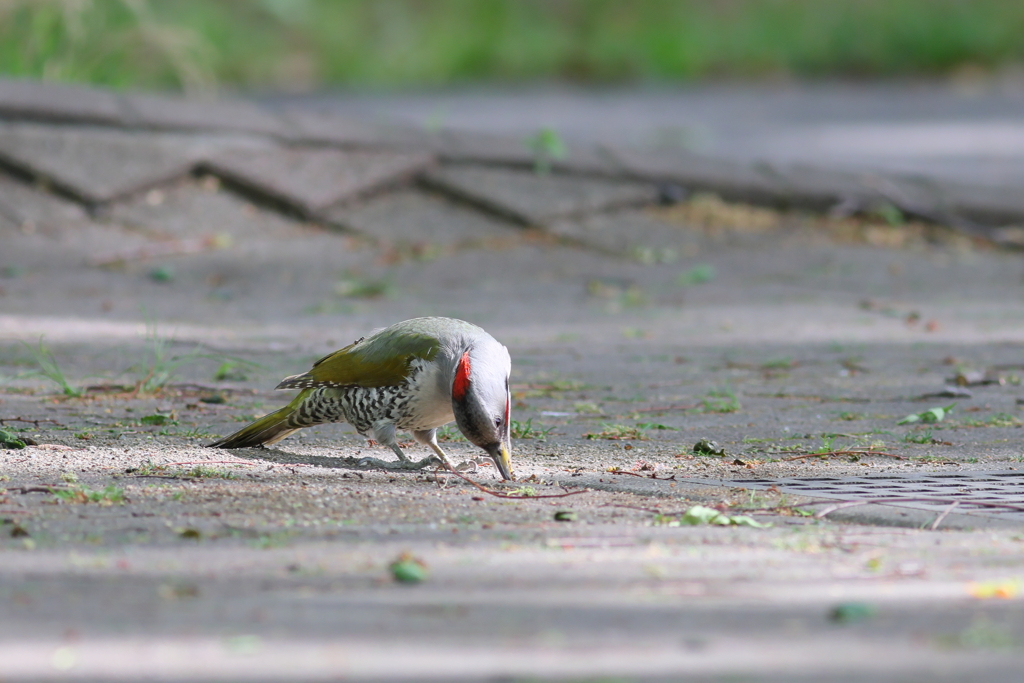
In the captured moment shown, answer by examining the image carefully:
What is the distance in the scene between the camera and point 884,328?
6809 mm

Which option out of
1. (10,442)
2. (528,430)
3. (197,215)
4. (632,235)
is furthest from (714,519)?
(197,215)

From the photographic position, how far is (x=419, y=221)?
8.33 meters

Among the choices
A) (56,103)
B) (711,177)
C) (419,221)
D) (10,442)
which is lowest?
(10,442)

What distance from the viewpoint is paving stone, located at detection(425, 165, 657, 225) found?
332 inches

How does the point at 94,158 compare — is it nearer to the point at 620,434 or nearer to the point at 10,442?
the point at 10,442

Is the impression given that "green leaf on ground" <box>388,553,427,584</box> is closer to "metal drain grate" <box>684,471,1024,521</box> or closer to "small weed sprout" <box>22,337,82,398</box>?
"metal drain grate" <box>684,471,1024,521</box>

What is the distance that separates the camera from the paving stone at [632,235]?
8.26 metres

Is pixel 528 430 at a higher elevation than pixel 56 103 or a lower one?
lower

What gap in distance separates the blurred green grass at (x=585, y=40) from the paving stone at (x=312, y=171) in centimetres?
790

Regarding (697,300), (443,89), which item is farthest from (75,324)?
(443,89)

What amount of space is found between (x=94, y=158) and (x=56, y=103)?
40 cm

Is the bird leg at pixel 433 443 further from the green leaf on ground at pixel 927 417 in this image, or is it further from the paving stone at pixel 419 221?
the paving stone at pixel 419 221

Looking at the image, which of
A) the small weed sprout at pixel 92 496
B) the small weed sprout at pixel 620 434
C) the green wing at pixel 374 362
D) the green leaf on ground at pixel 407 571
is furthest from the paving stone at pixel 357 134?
the green leaf on ground at pixel 407 571

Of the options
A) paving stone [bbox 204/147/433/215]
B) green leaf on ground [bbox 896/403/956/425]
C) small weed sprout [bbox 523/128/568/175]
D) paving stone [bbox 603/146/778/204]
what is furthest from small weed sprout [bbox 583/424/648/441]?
paving stone [bbox 603/146/778/204]
